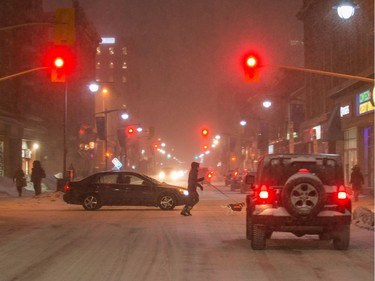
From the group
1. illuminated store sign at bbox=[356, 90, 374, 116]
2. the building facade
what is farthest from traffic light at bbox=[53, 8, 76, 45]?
illuminated store sign at bbox=[356, 90, 374, 116]

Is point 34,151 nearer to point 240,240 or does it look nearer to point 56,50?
point 56,50

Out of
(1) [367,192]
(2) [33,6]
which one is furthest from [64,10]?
(2) [33,6]

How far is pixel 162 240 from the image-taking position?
13727 mm

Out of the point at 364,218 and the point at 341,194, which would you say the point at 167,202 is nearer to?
the point at 364,218

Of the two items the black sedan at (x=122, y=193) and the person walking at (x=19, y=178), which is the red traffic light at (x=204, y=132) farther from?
the black sedan at (x=122, y=193)

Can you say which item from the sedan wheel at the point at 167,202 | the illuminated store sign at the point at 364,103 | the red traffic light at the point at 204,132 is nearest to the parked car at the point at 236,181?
the red traffic light at the point at 204,132

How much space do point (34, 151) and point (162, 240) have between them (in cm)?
4229

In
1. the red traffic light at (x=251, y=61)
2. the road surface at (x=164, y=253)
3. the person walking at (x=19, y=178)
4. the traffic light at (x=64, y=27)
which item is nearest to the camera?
the road surface at (x=164, y=253)

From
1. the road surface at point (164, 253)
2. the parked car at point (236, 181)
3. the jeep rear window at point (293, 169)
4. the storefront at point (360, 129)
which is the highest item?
the storefront at point (360, 129)

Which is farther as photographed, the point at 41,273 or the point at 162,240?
the point at 162,240

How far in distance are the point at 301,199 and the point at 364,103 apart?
23.4 metres

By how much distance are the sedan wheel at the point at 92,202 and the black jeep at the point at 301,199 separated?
11.3m

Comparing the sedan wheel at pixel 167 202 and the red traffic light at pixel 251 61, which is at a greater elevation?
the red traffic light at pixel 251 61

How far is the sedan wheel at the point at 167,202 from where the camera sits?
75.3ft
